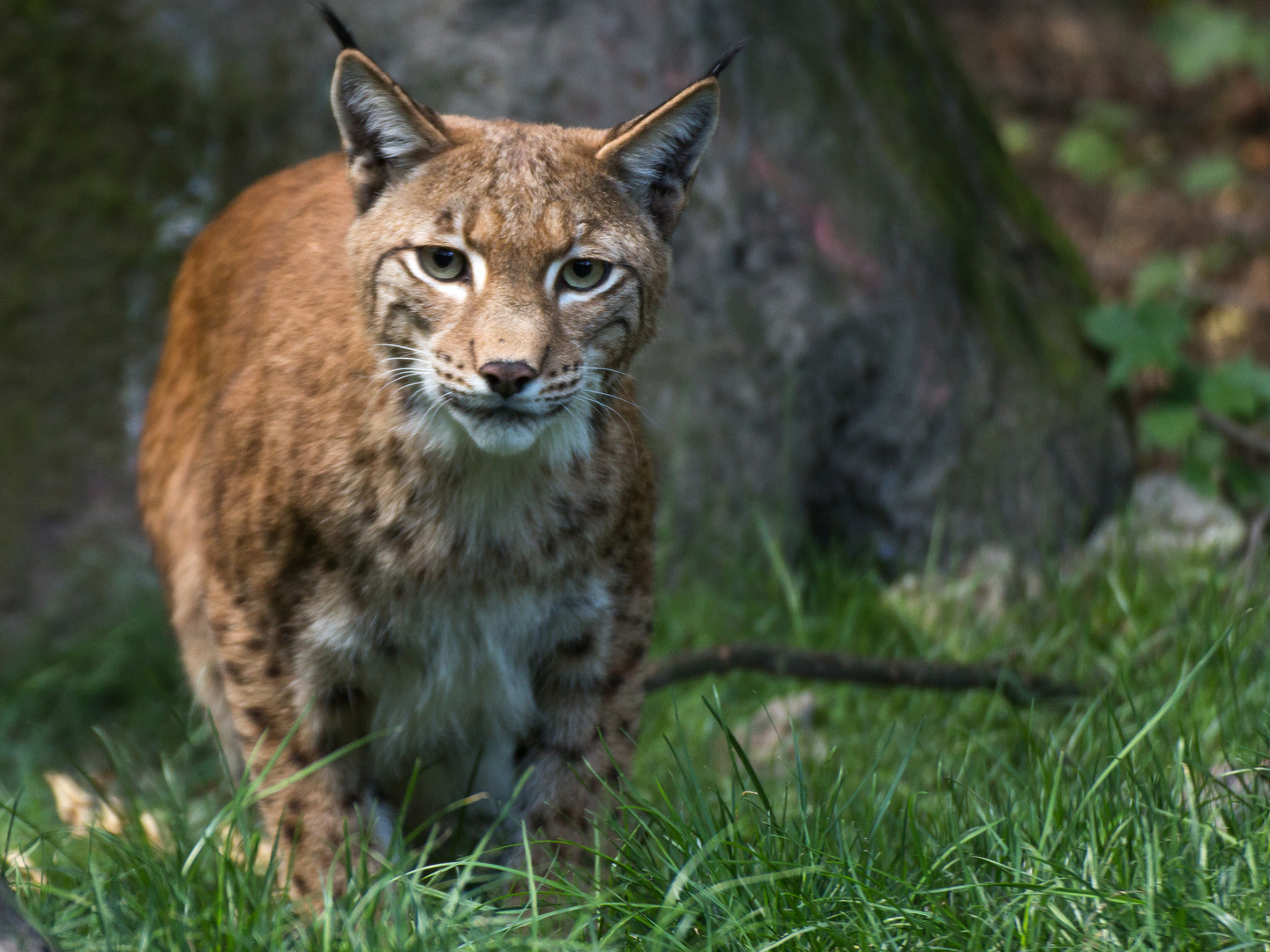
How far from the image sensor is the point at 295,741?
319 cm

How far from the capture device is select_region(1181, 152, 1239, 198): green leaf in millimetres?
8688

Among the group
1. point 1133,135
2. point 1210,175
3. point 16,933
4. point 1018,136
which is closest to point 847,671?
point 16,933

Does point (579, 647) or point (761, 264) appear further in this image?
point (761, 264)

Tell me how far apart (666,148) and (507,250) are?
48 centimetres

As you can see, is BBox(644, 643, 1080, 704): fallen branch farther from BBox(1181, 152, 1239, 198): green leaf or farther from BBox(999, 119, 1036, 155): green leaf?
BBox(999, 119, 1036, 155): green leaf

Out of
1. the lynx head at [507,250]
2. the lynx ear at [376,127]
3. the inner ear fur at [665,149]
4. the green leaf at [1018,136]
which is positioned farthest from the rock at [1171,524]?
the green leaf at [1018,136]

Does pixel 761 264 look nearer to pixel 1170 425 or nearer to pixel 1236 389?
pixel 1170 425

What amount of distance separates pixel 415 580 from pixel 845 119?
312 cm

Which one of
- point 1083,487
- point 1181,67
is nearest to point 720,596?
point 1083,487

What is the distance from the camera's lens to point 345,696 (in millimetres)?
3248

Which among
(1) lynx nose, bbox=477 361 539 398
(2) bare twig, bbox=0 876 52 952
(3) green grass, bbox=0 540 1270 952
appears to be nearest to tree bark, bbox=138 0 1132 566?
(3) green grass, bbox=0 540 1270 952

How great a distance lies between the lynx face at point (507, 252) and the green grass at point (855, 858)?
0.79 metres

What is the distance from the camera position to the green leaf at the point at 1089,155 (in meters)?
9.02

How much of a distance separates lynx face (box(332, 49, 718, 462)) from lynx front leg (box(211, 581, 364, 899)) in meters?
0.65
